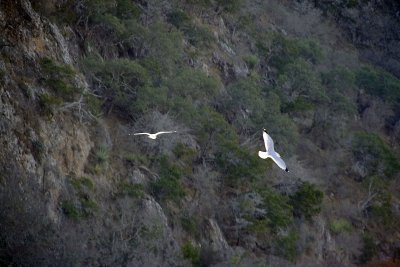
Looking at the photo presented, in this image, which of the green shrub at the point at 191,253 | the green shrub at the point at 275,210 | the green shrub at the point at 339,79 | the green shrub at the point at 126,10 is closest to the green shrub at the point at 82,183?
the green shrub at the point at 191,253

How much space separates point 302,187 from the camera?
29828mm

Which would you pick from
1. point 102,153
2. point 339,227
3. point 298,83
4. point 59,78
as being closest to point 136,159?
point 102,153

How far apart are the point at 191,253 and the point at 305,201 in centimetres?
839

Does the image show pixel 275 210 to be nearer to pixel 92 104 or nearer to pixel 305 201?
pixel 305 201

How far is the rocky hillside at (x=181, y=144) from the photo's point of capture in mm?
18531

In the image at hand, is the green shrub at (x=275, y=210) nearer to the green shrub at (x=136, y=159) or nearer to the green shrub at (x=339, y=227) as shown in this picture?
the green shrub at (x=136, y=159)

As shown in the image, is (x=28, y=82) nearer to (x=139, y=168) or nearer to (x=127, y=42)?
(x=139, y=168)

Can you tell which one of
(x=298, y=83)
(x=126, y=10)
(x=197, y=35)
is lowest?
(x=298, y=83)

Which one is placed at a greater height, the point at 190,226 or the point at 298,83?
the point at 190,226

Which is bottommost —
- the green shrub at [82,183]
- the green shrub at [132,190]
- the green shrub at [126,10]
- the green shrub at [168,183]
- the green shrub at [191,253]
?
the green shrub at [191,253]

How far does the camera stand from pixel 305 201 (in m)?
29.6

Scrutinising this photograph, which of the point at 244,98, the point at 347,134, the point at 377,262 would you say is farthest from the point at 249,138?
the point at 347,134

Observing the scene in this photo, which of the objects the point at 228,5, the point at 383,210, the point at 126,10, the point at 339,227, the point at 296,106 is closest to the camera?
the point at 126,10

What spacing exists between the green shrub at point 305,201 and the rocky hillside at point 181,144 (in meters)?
0.07
